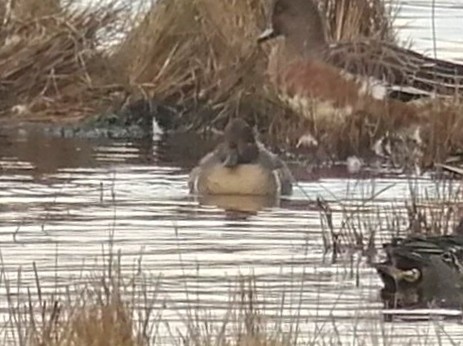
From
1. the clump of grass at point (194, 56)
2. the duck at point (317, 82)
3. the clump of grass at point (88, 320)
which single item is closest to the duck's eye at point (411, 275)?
the clump of grass at point (88, 320)

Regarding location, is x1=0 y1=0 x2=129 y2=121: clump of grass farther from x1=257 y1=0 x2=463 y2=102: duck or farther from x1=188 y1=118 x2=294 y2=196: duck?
x1=188 y1=118 x2=294 y2=196: duck

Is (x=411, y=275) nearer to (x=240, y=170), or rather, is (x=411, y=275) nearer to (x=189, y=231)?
(x=189, y=231)

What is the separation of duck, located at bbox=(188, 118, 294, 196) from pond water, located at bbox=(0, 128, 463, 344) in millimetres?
142

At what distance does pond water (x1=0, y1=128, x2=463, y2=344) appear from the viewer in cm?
938

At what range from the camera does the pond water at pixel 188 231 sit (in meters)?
9.38

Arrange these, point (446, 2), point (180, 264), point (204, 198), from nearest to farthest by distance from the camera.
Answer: point (180, 264)
point (204, 198)
point (446, 2)

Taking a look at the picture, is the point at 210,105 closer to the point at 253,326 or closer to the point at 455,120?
the point at 455,120

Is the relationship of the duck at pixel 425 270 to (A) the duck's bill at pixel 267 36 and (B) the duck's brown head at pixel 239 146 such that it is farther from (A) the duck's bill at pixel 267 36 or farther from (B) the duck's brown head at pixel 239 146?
(A) the duck's bill at pixel 267 36

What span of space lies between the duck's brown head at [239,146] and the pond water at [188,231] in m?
0.34

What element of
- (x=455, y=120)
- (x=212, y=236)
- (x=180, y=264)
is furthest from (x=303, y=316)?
(x=455, y=120)

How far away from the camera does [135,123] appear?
52.2 ft

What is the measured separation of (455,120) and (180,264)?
13.8 feet

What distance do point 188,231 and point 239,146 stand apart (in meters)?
2.36

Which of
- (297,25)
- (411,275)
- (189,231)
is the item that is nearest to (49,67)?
(297,25)
